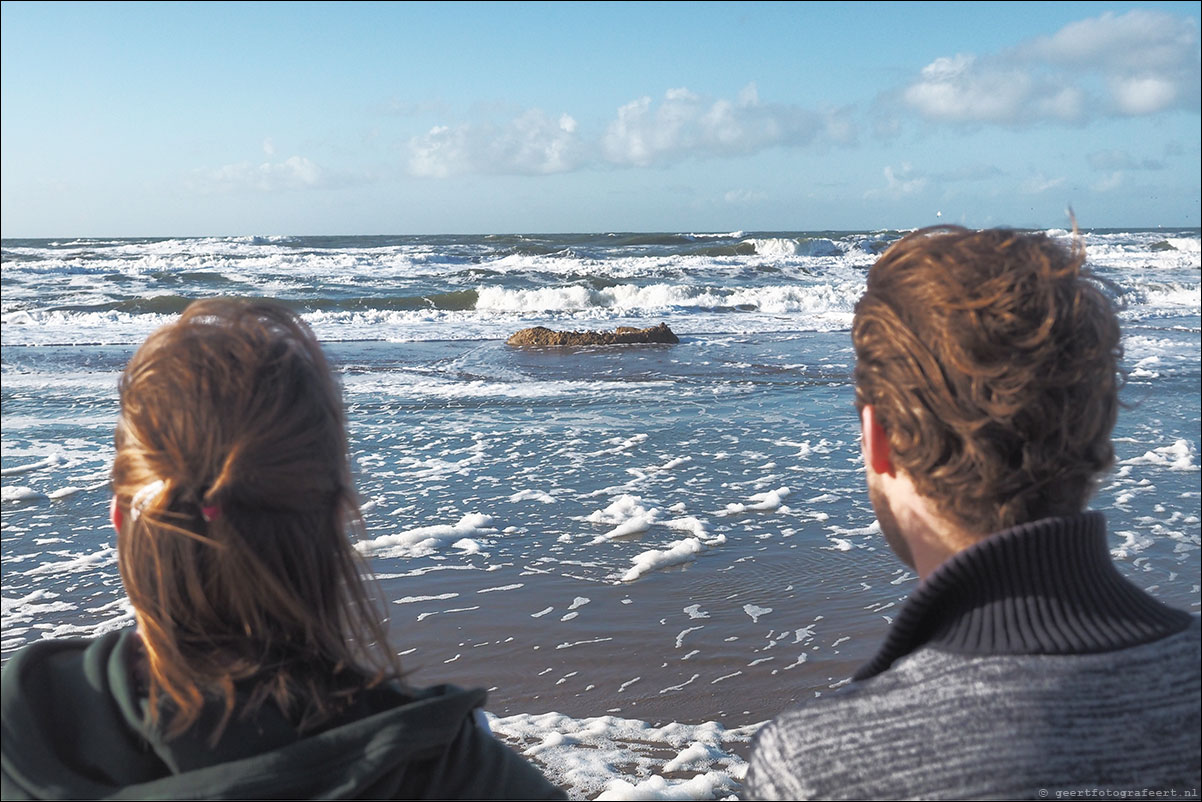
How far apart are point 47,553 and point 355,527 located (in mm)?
4974

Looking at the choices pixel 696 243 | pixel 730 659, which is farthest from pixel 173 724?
pixel 696 243

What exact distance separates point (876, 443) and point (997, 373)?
21cm

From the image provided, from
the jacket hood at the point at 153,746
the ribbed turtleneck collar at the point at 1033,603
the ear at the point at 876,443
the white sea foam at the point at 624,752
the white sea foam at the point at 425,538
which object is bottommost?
the white sea foam at the point at 624,752

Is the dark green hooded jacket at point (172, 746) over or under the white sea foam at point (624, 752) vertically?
over

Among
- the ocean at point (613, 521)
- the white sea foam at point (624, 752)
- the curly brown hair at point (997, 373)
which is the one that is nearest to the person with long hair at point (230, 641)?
the ocean at point (613, 521)

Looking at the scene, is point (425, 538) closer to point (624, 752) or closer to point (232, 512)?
point (624, 752)

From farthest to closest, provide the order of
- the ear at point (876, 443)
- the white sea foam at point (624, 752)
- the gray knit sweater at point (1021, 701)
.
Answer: the white sea foam at point (624, 752) < the ear at point (876, 443) < the gray knit sweater at point (1021, 701)

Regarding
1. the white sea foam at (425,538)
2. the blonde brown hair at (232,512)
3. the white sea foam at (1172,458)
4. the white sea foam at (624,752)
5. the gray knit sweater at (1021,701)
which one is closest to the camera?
the gray knit sweater at (1021,701)

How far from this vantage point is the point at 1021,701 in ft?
3.94

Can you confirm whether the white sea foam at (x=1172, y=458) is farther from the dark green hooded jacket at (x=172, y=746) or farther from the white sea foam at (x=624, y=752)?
the dark green hooded jacket at (x=172, y=746)

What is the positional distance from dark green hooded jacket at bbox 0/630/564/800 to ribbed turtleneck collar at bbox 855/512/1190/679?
592 millimetres

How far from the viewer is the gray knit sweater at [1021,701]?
3.91 ft

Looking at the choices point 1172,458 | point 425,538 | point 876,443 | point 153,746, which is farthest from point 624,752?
point 1172,458

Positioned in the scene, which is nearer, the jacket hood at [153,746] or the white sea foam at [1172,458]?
the jacket hood at [153,746]
